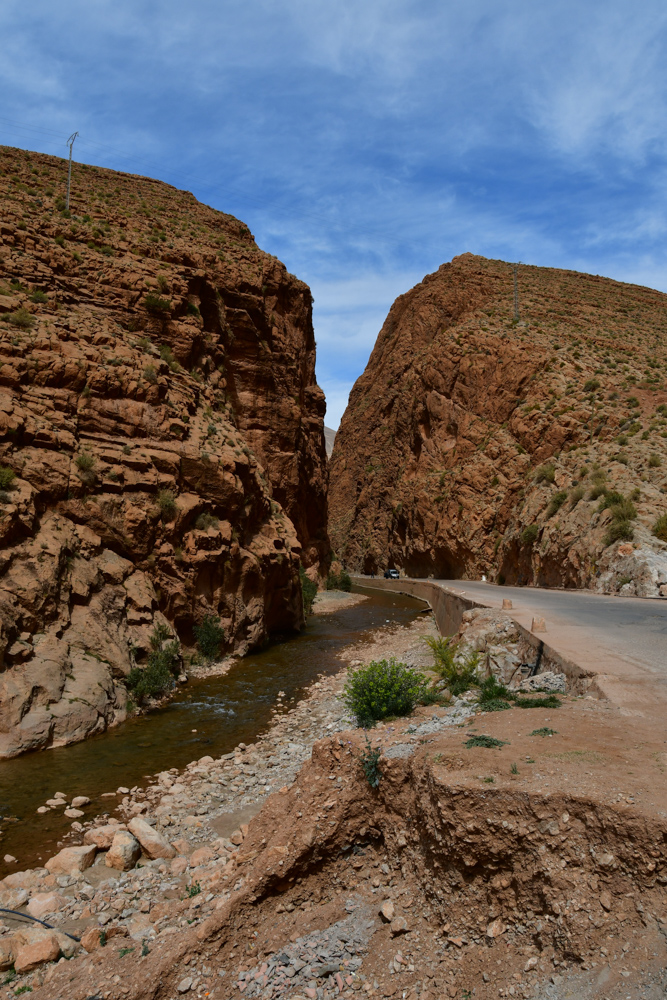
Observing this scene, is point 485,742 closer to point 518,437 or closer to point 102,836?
point 102,836

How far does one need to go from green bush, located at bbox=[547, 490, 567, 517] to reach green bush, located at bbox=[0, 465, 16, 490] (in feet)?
81.2

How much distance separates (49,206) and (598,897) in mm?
27164

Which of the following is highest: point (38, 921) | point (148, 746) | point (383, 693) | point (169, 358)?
point (169, 358)

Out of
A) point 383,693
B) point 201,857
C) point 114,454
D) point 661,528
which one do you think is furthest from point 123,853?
point 661,528

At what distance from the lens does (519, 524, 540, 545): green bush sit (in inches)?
1221

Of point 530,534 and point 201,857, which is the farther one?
point 530,534

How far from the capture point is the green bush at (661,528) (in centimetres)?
2098

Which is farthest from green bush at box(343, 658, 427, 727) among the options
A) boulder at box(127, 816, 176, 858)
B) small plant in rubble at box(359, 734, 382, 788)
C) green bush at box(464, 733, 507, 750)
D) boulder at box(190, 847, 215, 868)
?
boulder at box(127, 816, 176, 858)

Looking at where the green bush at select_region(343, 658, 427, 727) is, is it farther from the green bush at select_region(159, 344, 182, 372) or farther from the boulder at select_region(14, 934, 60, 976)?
the green bush at select_region(159, 344, 182, 372)

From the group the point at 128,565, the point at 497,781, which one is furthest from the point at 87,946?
the point at 128,565

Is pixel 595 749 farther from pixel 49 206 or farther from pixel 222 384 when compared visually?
pixel 49 206

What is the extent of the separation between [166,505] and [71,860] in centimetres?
1040

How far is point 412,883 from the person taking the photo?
5.00 m

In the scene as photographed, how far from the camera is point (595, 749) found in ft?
17.1
